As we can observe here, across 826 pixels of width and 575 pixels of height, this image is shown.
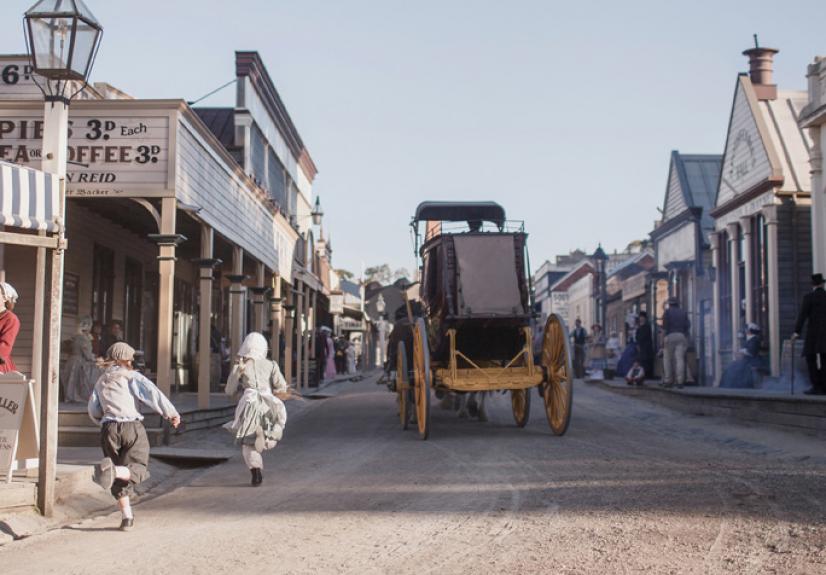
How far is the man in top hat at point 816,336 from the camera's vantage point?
1431cm

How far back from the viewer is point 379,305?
55.3 metres

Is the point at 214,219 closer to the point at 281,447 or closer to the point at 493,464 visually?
the point at 281,447

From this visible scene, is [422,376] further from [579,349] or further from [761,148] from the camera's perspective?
[579,349]

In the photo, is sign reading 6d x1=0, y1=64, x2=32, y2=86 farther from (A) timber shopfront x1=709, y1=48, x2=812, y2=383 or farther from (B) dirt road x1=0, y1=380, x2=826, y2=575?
(A) timber shopfront x1=709, y1=48, x2=812, y2=383

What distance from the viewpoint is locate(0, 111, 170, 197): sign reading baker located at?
44.4ft

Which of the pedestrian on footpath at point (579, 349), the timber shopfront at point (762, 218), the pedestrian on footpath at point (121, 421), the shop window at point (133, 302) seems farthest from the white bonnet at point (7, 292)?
the pedestrian on footpath at point (579, 349)

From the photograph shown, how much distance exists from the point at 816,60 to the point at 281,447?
515 inches

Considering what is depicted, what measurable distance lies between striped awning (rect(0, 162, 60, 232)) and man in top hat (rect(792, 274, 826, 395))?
34.9 ft

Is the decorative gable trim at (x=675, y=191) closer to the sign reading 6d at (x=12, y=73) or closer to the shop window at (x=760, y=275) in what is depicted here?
the shop window at (x=760, y=275)

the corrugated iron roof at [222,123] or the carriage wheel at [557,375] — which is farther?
the corrugated iron roof at [222,123]

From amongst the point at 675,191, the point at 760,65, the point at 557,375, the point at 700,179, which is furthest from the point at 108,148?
the point at 675,191

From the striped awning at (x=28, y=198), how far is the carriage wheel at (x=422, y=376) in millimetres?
5656

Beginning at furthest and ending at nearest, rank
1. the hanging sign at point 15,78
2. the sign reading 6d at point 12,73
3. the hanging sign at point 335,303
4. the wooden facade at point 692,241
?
1. the hanging sign at point 335,303
2. the wooden facade at point 692,241
3. the sign reading 6d at point 12,73
4. the hanging sign at point 15,78

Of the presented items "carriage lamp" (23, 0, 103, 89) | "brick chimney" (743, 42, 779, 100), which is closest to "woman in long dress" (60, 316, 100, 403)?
"carriage lamp" (23, 0, 103, 89)
